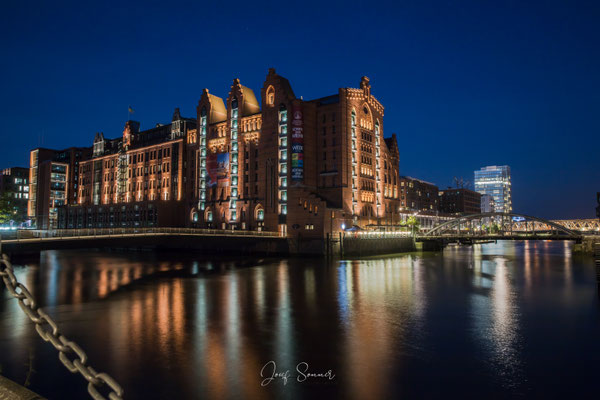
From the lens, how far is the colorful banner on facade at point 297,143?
104062 millimetres

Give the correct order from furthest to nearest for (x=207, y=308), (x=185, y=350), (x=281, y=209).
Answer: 1. (x=281, y=209)
2. (x=207, y=308)
3. (x=185, y=350)

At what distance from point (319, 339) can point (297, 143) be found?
81872mm

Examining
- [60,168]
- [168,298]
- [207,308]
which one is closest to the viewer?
[207,308]

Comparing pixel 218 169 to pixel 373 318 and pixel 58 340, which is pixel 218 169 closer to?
pixel 373 318

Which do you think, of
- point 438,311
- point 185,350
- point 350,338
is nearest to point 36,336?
point 185,350

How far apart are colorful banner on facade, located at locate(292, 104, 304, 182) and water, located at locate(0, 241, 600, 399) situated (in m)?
55.0

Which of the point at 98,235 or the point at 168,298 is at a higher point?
the point at 98,235

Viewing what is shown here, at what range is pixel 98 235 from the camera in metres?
59.0

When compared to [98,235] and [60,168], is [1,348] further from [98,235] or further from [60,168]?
[60,168]

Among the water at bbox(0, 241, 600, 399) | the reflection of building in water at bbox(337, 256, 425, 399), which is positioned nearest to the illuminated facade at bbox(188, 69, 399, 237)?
the reflection of building in water at bbox(337, 256, 425, 399)

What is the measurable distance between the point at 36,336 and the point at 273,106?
303 ft

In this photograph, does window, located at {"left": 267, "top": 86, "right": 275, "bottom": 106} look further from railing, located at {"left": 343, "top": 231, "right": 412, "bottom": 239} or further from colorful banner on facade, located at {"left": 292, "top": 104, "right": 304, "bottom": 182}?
railing, located at {"left": 343, "top": 231, "right": 412, "bottom": 239}

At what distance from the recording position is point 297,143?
105 meters

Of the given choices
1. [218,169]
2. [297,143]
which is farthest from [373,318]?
[218,169]
